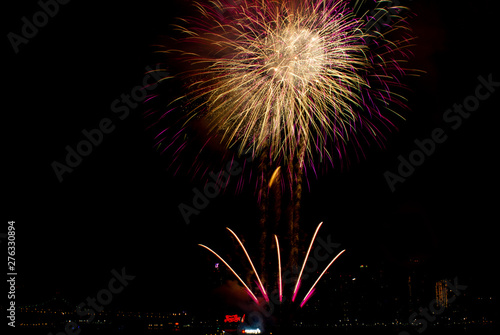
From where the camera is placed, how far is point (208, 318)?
4531 cm

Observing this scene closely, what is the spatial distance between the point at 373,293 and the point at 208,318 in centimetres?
3228

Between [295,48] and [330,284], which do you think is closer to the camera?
[295,48]

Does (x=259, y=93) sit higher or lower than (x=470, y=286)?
higher

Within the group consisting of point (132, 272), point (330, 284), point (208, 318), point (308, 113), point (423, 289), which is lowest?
point (423, 289)

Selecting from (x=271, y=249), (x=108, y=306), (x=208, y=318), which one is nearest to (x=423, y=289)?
(x=208, y=318)

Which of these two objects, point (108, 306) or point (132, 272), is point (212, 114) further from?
point (108, 306)

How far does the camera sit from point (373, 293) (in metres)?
66.5

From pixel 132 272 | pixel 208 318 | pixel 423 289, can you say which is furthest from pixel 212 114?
pixel 423 289

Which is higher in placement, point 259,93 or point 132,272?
point 132,272

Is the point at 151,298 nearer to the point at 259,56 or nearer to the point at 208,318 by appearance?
the point at 208,318

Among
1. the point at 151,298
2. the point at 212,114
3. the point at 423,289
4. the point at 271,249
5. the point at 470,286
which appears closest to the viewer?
the point at 212,114

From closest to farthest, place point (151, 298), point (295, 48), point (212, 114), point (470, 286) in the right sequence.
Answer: point (295, 48) < point (212, 114) < point (470, 286) < point (151, 298)

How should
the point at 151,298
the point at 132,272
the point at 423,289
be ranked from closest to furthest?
the point at 132,272 → the point at 151,298 → the point at 423,289

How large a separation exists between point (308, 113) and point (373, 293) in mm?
61736
